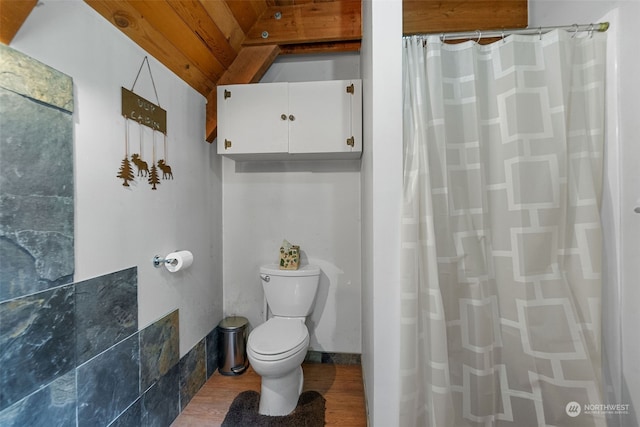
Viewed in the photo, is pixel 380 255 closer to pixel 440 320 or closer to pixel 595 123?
pixel 440 320

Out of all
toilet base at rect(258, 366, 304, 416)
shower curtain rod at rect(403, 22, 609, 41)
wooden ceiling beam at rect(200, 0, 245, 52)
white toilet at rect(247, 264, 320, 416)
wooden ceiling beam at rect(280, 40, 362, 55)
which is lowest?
toilet base at rect(258, 366, 304, 416)

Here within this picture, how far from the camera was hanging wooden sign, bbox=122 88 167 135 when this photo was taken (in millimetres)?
1166

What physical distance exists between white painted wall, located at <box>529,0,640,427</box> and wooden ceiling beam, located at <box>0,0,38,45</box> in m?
2.04

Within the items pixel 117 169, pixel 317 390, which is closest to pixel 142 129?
pixel 117 169

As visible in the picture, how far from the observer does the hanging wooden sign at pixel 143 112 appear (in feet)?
3.83

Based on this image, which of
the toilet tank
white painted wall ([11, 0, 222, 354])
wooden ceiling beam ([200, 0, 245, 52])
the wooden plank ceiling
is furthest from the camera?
the toilet tank

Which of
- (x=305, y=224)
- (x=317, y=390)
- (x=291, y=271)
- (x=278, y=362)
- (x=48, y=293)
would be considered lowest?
(x=317, y=390)

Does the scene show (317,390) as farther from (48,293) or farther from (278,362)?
(48,293)

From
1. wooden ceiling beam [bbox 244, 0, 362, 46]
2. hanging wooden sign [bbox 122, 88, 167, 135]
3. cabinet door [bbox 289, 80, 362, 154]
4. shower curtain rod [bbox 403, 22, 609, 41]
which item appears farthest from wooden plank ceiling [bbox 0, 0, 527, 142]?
shower curtain rod [bbox 403, 22, 609, 41]

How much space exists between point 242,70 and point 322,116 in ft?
2.32

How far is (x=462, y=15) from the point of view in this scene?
64.4 inches

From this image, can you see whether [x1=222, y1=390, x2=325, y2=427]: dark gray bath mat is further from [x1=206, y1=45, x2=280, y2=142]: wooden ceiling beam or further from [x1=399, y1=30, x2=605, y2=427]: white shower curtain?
[x1=206, y1=45, x2=280, y2=142]: wooden ceiling beam

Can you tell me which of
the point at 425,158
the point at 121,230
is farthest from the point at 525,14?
the point at 121,230

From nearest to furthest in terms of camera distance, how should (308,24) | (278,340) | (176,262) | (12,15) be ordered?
(12,15), (176,262), (278,340), (308,24)
